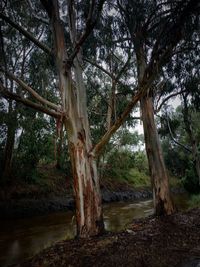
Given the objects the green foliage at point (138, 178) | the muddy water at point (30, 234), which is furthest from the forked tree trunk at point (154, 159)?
the green foliage at point (138, 178)

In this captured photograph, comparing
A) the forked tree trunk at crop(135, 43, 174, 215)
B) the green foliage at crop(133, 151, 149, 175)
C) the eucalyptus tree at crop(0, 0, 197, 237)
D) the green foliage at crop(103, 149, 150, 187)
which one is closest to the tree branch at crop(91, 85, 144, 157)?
the eucalyptus tree at crop(0, 0, 197, 237)

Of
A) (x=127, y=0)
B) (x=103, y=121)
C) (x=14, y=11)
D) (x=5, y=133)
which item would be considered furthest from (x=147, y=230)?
(x=5, y=133)

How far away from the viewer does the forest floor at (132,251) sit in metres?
3.03

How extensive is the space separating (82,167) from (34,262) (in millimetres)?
1601

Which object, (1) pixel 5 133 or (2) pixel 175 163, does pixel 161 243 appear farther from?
(2) pixel 175 163

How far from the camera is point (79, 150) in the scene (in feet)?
14.8

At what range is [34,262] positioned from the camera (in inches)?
133

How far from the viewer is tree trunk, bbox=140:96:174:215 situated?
254 inches

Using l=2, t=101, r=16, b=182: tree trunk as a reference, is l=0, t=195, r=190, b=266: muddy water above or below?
below

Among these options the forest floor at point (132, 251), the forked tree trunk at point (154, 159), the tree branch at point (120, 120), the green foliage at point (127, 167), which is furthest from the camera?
the green foliage at point (127, 167)

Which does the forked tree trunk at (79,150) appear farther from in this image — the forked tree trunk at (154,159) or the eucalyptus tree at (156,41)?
the forked tree trunk at (154,159)

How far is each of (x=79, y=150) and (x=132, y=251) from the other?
1825mm

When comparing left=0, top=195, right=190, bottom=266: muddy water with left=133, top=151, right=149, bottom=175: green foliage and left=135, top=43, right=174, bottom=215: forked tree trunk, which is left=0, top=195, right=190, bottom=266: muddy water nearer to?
left=135, top=43, right=174, bottom=215: forked tree trunk

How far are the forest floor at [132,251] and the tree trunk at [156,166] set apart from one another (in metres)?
1.92
